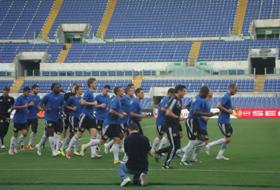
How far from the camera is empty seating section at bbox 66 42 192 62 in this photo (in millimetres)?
60991

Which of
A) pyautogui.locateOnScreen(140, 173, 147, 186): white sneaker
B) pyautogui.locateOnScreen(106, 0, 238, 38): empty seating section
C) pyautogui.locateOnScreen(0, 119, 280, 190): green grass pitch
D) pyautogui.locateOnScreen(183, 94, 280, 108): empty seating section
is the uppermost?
pyautogui.locateOnScreen(106, 0, 238, 38): empty seating section

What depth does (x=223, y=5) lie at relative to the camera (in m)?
65.8

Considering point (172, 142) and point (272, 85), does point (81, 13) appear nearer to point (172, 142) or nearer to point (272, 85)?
point (272, 85)

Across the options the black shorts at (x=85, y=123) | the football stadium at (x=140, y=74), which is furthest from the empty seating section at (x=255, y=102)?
the black shorts at (x=85, y=123)

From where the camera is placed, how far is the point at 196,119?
62.5 ft

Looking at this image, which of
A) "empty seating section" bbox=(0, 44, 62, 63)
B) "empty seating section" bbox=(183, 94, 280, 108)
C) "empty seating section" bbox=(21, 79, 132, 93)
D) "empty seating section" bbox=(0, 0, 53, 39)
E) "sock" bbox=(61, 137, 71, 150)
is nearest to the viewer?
"sock" bbox=(61, 137, 71, 150)

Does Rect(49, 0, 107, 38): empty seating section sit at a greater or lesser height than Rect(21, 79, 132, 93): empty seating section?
greater

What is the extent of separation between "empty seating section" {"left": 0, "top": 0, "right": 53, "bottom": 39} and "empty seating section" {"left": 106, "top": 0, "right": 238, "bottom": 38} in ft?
25.3

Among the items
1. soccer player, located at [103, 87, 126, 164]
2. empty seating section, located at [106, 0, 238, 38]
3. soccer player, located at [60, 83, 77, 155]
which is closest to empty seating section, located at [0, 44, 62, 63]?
empty seating section, located at [106, 0, 238, 38]

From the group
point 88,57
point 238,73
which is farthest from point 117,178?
point 88,57

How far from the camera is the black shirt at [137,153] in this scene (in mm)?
14414

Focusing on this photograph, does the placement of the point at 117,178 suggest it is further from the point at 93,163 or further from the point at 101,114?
the point at 101,114

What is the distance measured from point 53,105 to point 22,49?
1743 inches

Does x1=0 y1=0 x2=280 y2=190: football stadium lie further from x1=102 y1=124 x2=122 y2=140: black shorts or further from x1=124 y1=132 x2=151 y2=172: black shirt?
x1=124 y1=132 x2=151 y2=172: black shirt
